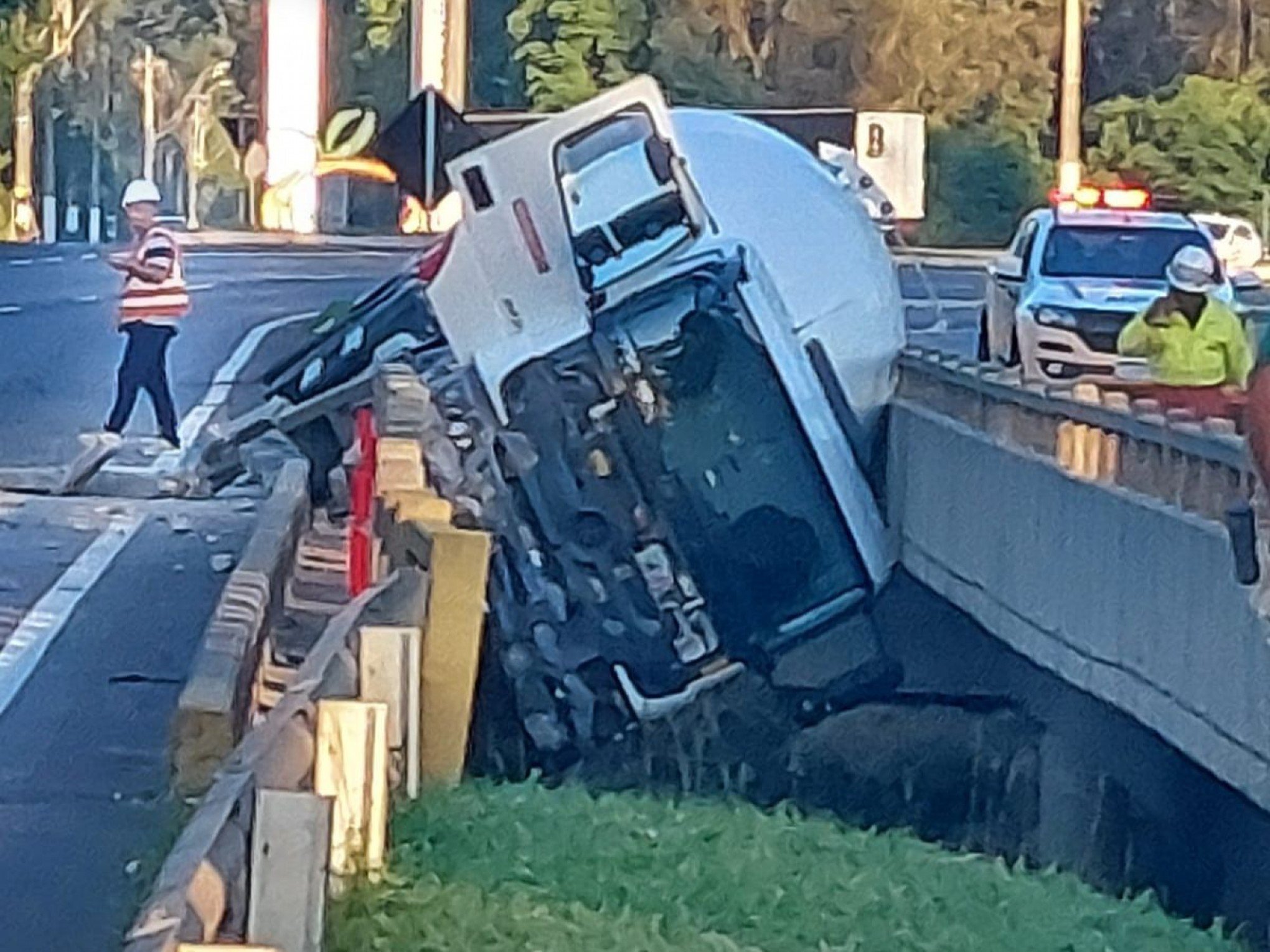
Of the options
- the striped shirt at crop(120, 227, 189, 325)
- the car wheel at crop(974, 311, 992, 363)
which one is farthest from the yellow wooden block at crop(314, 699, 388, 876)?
the car wheel at crop(974, 311, 992, 363)

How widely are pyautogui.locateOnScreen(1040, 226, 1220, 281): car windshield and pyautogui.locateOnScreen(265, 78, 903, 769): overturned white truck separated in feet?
29.1

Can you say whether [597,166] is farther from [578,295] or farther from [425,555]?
[425,555]

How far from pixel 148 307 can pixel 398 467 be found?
33.4ft

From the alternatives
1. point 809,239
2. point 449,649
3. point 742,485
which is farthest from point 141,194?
point 449,649

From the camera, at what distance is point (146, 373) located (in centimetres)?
2283

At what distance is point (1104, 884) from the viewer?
13.2 m

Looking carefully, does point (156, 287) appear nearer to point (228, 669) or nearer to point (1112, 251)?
point (1112, 251)

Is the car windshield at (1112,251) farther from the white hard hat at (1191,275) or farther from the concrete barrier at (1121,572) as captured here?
the concrete barrier at (1121,572)

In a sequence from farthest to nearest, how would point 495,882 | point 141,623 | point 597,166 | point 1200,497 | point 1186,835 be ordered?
1. point 597,166
2. point 141,623
3. point 1186,835
4. point 1200,497
5. point 495,882

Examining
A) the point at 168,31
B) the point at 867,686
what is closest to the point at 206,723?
the point at 867,686

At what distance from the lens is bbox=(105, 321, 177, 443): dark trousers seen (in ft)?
74.3

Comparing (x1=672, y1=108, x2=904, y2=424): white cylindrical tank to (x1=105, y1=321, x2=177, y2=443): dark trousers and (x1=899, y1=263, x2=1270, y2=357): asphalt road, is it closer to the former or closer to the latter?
(x1=105, y1=321, x2=177, y2=443): dark trousers

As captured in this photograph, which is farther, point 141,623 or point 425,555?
point 141,623

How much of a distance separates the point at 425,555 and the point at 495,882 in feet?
5.60
